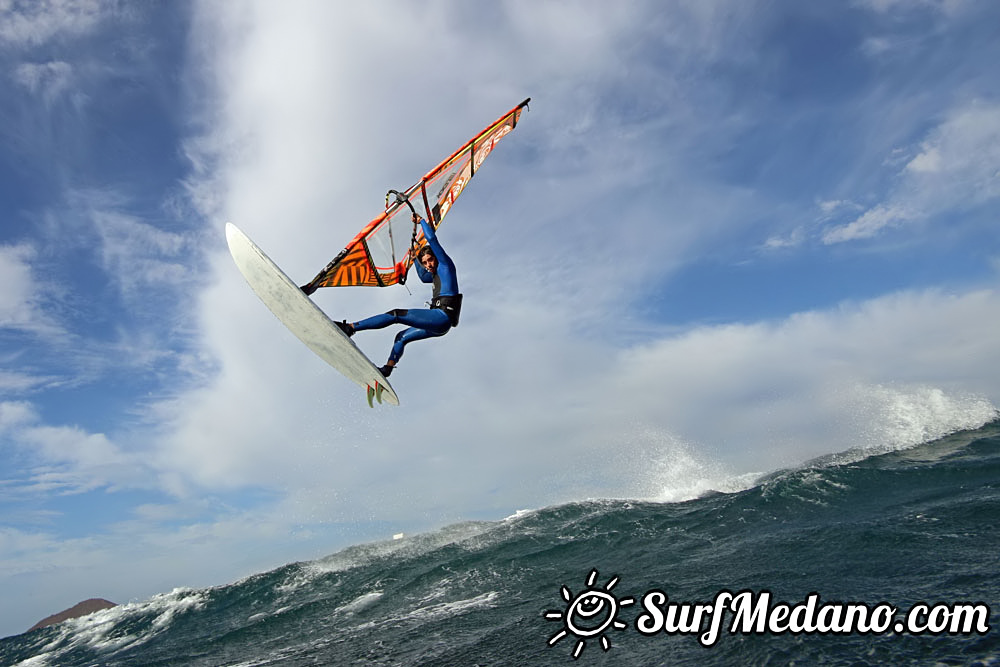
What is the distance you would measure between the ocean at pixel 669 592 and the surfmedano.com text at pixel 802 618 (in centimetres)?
3

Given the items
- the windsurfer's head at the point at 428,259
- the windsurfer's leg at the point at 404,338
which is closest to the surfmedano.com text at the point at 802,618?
the windsurfer's leg at the point at 404,338

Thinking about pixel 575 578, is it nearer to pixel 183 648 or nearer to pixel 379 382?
pixel 379 382

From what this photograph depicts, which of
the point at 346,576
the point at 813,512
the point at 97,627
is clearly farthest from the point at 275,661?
the point at 97,627

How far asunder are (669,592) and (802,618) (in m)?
2.44

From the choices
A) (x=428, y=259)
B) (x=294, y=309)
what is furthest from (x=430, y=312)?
(x=294, y=309)

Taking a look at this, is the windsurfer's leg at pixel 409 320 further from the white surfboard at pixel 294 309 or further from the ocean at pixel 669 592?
the ocean at pixel 669 592

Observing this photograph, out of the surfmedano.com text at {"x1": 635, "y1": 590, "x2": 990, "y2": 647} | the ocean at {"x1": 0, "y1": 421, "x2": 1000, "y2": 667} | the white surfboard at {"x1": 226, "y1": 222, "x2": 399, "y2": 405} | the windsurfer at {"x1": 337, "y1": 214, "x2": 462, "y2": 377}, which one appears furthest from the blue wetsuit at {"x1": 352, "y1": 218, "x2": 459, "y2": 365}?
the surfmedano.com text at {"x1": 635, "y1": 590, "x2": 990, "y2": 647}

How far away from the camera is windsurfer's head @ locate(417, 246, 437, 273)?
7355 mm

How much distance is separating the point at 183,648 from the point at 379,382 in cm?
1122

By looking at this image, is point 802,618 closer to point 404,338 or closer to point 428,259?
point 404,338

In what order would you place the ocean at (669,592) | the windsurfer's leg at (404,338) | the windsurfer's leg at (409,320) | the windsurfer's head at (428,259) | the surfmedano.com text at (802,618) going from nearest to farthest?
the surfmedano.com text at (802,618), the ocean at (669,592), the windsurfer's leg at (409,320), the windsurfer's leg at (404,338), the windsurfer's head at (428,259)

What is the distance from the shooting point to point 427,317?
273 inches

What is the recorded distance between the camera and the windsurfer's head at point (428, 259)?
24.1 feet

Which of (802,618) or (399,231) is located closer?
(802,618)
